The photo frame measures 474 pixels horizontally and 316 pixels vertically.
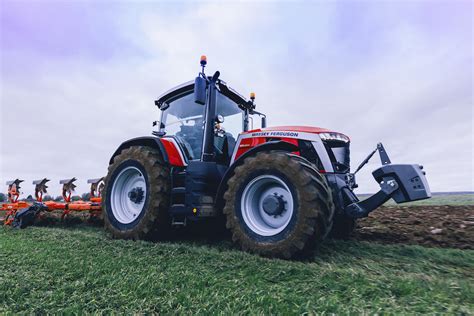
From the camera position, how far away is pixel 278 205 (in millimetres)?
3254

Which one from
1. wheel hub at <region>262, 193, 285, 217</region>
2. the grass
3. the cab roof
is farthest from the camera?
the cab roof

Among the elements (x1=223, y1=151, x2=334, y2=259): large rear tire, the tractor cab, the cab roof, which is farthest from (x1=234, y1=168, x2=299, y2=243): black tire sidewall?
the cab roof

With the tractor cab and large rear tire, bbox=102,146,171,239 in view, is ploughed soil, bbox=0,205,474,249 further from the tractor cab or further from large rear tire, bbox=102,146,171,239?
large rear tire, bbox=102,146,171,239

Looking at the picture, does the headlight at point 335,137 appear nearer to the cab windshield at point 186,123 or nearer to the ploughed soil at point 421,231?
the ploughed soil at point 421,231

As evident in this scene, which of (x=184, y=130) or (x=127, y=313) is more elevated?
(x=184, y=130)

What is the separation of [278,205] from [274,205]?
0.04 metres

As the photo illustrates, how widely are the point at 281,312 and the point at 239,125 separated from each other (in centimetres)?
372

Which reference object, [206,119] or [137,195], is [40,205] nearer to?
[137,195]

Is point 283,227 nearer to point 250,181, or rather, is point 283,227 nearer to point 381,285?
point 250,181

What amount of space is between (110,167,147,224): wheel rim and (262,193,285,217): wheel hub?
2.12 m

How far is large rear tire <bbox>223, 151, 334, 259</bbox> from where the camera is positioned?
2865 millimetres

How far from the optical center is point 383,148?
11.3ft

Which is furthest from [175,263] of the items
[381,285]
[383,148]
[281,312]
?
[383,148]

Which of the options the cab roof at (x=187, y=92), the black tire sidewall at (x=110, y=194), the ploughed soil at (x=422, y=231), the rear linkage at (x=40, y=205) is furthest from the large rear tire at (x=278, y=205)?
the rear linkage at (x=40, y=205)
